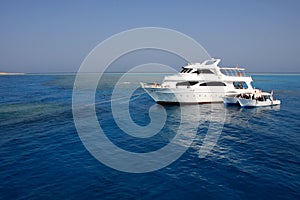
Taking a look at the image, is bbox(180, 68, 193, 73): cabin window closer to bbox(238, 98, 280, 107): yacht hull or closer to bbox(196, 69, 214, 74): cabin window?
bbox(196, 69, 214, 74): cabin window

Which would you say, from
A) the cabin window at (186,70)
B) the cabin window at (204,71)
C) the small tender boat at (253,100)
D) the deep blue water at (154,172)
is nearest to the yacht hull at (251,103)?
the small tender boat at (253,100)

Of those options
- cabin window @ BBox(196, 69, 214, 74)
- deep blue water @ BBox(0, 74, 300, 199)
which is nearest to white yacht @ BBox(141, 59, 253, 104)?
cabin window @ BBox(196, 69, 214, 74)

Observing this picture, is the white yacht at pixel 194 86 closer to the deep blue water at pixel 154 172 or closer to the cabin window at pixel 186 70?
the cabin window at pixel 186 70

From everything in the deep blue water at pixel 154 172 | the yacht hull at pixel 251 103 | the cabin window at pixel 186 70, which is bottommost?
the deep blue water at pixel 154 172

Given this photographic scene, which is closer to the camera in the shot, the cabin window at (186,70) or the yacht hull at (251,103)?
the yacht hull at (251,103)

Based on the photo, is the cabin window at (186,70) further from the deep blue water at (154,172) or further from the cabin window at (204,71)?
the deep blue water at (154,172)

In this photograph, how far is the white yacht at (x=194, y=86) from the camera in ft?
119

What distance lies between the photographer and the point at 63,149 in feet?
55.7

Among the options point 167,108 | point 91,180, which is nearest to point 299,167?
point 91,180

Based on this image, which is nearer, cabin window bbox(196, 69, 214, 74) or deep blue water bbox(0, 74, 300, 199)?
deep blue water bbox(0, 74, 300, 199)

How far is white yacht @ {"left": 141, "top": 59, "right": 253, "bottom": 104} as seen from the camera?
36.2 m

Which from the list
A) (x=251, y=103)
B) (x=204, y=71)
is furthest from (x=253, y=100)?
(x=204, y=71)

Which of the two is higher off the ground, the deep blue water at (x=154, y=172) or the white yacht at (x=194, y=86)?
the white yacht at (x=194, y=86)

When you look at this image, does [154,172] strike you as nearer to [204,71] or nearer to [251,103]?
[204,71]
